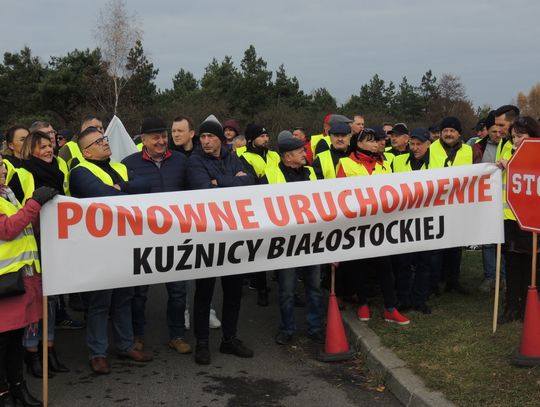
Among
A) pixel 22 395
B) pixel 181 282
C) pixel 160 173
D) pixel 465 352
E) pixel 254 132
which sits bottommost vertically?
pixel 22 395

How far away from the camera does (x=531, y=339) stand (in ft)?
16.7

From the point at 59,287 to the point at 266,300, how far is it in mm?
3583

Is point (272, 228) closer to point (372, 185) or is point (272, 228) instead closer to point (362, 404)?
point (372, 185)

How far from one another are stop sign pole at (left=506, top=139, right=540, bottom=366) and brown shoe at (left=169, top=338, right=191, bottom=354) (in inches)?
116

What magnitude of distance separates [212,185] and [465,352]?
2.69m

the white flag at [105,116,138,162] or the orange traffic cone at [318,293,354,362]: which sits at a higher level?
the white flag at [105,116,138,162]

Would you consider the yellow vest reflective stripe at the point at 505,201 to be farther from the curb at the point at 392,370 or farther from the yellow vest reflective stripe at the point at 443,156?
the curb at the point at 392,370

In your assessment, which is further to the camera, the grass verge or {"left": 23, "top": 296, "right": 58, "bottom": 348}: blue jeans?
{"left": 23, "top": 296, "right": 58, "bottom": 348}: blue jeans

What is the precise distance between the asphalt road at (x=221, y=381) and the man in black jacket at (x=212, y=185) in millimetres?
149

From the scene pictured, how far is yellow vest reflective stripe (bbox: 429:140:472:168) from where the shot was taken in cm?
703

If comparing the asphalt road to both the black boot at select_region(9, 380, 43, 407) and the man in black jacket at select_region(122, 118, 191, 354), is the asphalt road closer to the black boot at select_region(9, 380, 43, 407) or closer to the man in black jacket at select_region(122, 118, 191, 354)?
the black boot at select_region(9, 380, 43, 407)

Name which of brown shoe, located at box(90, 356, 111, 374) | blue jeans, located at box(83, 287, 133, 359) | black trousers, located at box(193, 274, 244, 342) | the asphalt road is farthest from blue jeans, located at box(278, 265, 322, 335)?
brown shoe, located at box(90, 356, 111, 374)

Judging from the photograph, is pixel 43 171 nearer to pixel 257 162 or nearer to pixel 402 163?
pixel 257 162

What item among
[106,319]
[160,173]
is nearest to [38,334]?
[106,319]
